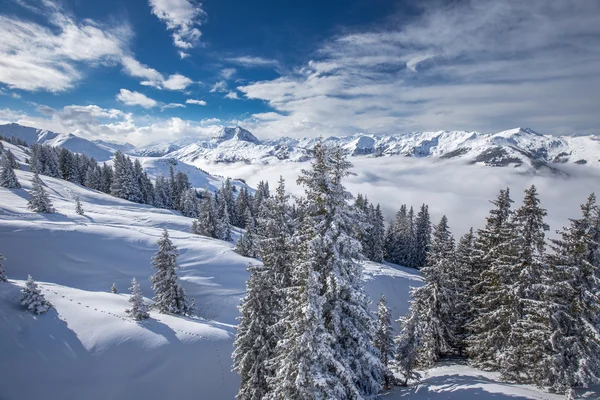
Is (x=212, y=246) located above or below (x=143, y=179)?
below

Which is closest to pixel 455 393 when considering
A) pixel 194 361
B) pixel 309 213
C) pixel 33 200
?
pixel 309 213

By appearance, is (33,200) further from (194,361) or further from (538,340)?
(538,340)

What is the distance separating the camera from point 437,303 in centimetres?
2227

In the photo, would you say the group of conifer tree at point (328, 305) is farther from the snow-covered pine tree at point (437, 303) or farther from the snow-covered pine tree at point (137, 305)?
the snow-covered pine tree at point (137, 305)

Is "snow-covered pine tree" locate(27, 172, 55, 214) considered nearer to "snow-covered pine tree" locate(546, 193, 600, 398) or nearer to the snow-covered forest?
the snow-covered forest

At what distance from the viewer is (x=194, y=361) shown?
795 inches

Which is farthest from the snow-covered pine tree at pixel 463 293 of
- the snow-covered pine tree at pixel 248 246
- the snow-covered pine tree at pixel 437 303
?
the snow-covered pine tree at pixel 248 246

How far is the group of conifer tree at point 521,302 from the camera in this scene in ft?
45.0

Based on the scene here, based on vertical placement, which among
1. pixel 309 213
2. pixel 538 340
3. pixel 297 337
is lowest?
pixel 538 340

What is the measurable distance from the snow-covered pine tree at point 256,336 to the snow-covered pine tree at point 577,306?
13698 millimetres

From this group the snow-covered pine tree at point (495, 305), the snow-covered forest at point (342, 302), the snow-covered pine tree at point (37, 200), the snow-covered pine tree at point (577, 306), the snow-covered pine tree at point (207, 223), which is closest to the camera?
the snow-covered forest at point (342, 302)

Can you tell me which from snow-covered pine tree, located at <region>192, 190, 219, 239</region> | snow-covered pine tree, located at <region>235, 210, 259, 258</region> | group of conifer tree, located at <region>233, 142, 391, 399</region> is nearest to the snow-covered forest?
group of conifer tree, located at <region>233, 142, 391, 399</region>

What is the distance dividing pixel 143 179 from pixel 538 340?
8743cm

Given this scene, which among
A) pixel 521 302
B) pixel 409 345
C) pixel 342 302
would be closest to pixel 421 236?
pixel 521 302
